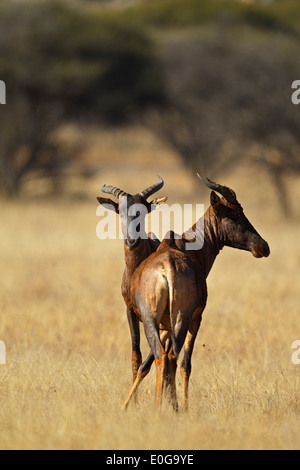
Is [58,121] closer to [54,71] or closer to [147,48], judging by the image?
[54,71]

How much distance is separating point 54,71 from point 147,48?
4.71m

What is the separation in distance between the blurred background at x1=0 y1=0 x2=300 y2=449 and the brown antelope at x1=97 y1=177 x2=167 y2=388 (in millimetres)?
626

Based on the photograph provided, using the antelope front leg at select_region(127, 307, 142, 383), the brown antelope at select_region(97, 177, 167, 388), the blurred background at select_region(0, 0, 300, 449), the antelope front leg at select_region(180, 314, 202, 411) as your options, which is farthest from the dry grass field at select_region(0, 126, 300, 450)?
the brown antelope at select_region(97, 177, 167, 388)

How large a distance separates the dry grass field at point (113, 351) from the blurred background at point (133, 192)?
1.0 inches

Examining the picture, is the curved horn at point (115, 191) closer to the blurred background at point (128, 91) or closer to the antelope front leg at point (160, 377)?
the antelope front leg at point (160, 377)

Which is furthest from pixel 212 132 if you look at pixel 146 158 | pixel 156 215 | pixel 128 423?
pixel 146 158

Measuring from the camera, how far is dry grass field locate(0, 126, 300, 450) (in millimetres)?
5582

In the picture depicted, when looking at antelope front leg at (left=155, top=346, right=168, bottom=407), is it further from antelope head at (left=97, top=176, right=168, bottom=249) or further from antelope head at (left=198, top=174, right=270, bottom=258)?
antelope head at (left=198, top=174, right=270, bottom=258)

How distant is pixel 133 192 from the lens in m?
28.8

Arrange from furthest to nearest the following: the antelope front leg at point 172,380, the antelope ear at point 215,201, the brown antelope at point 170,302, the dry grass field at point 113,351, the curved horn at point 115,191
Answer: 1. the antelope ear at point 215,201
2. the curved horn at point 115,191
3. the antelope front leg at point 172,380
4. the brown antelope at point 170,302
5. the dry grass field at point 113,351

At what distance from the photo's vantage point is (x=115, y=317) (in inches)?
429

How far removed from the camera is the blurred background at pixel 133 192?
20.4 feet

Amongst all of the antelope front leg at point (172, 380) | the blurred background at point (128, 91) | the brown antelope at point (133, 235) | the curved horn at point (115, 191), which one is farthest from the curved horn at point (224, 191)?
the blurred background at point (128, 91)

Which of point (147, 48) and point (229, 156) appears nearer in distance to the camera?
point (229, 156)
